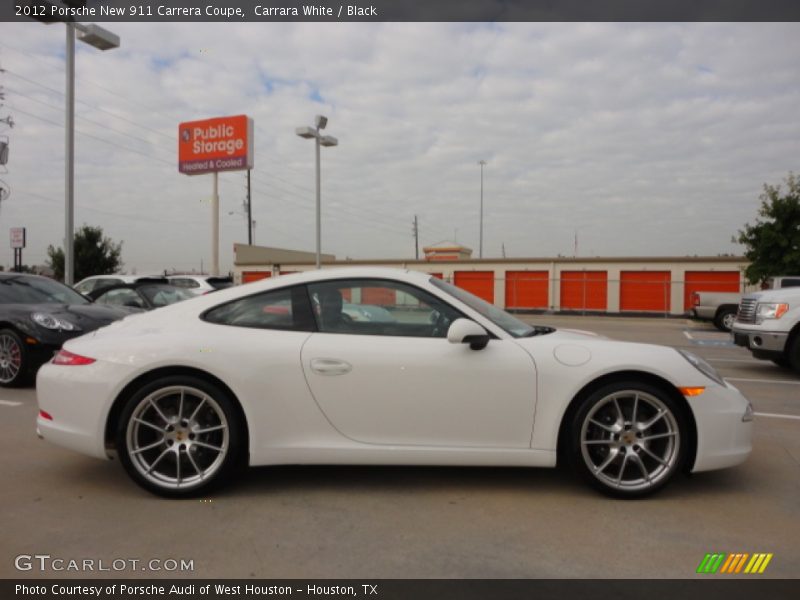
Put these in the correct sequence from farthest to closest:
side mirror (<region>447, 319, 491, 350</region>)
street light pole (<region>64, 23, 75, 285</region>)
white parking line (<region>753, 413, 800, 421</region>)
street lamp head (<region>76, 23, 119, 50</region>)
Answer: street light pole (<region>64, 23, 75, 285</region>) → street lamp head (<region>76, 23, 119, 50</region>) → white parking line (<region>753, 413, 800, 421</region>) → side mirror (<region>447, 319, 491, 350</region>)

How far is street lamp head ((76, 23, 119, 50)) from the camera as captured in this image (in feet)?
39.4

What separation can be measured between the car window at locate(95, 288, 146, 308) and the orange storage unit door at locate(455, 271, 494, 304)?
2363 cm

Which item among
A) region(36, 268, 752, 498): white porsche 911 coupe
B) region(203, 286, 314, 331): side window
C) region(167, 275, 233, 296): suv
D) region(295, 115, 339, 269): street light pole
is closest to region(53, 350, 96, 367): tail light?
region(36, 268, 752, 498): white porsche 911 coupe

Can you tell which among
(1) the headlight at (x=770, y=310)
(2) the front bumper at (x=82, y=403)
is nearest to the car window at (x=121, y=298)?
(2) the front bumper at (x=82, y=403)

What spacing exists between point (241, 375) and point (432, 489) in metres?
1.30

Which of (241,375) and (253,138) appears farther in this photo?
(253,138)

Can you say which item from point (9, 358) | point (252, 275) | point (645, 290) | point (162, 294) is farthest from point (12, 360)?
point (252, 275)

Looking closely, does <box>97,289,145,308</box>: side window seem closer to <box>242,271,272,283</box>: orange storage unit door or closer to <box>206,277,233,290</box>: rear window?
<box>206,277,233,290</box>: rear window

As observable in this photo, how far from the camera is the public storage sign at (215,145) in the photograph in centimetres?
2816

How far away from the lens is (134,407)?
11.2ft
